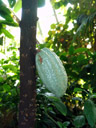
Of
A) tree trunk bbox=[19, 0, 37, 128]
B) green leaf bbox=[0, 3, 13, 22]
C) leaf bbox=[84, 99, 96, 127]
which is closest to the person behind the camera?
tree trunk bbox=[19, 0, 37, 128]

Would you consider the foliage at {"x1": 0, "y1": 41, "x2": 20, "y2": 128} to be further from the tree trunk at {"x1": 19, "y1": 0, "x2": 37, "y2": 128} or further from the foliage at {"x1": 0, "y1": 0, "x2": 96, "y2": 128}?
the tree trunk at {"x1": 19, "y1": 0, "x2": 37, "y2": 128}

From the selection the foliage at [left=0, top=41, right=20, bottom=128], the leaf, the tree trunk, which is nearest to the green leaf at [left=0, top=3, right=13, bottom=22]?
the foliage at [left=0, top=41, right=20, bottom=128]

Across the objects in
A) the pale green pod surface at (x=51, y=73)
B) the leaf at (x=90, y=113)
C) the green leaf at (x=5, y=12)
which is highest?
the green leaf at (x=5, y=12)

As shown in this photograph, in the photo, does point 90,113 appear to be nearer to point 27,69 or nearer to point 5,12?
point 27,69

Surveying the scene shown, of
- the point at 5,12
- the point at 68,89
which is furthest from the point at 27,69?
the point at 68,89

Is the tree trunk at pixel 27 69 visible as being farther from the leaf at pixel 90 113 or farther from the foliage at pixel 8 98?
the foliage at pixel 8 98

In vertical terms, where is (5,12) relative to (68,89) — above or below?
Result: above

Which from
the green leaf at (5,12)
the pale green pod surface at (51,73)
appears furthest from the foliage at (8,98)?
the pale green pod surface at (51,73)

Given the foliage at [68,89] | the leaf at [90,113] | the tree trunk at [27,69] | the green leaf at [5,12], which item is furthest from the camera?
the green leaf at [5,12]
